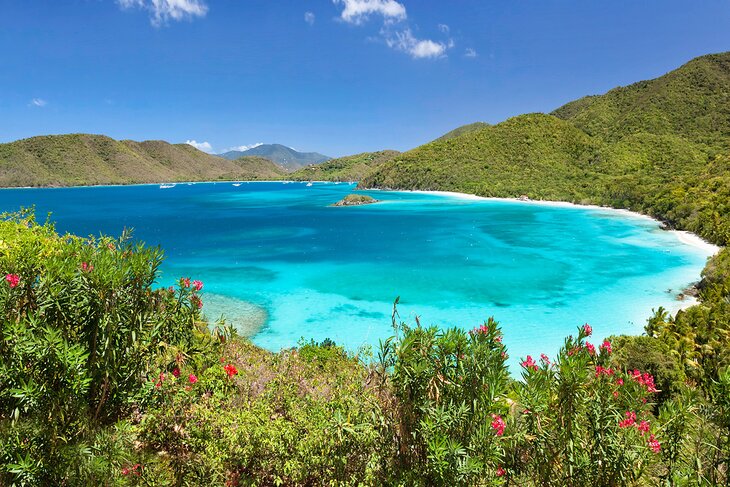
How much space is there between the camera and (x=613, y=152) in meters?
123

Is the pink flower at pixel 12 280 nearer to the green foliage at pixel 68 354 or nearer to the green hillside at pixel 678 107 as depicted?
the green foliage at pixel 68 354

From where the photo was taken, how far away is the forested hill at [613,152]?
8938cm

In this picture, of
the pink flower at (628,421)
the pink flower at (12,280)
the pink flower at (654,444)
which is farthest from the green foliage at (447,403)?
the pink flower at (12,280)

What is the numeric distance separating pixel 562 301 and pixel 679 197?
51.3 metres

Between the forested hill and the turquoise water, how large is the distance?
1811cm

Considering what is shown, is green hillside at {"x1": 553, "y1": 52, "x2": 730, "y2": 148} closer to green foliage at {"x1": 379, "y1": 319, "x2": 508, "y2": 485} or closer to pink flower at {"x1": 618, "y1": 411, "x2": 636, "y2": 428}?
pink flower at {"x1": 618, "y1": 411, "x2": 636, "y2": 428}

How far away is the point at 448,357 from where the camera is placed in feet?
21.1

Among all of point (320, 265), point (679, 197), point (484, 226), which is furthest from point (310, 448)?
point (679, 197)

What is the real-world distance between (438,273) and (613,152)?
113 meters

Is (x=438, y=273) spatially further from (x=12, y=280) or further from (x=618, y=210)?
(x=618, y=210)

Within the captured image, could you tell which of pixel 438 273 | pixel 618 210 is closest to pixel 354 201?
pixel 618 210

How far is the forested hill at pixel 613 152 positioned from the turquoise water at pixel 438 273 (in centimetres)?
1811

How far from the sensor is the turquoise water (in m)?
27.3

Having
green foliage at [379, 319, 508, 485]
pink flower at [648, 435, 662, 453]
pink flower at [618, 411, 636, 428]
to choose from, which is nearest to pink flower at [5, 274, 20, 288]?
green foliage at [379, 319, 508, 485]
